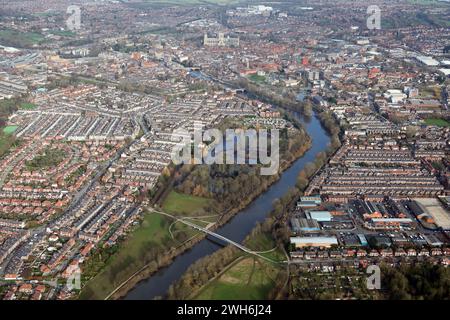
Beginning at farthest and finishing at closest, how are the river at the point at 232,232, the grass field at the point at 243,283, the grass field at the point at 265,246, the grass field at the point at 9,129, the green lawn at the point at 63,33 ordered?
the green lawn at the point at 63,33
the grass field at the point at 9,129
the grass field at the point at 265,246
the river at the point at 232,232
the grass field at the point at 243,283

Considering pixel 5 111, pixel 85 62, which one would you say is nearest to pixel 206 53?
pixel 85 62

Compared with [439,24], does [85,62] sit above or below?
below

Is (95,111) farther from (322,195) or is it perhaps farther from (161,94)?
(322,195)

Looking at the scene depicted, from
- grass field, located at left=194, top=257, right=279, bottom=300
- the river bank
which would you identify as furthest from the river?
grass field, located at left=194, top=257, right=279, bottom=300

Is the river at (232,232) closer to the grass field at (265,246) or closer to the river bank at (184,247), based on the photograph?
the river bank at (184,247)

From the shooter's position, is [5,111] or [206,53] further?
[206,53]

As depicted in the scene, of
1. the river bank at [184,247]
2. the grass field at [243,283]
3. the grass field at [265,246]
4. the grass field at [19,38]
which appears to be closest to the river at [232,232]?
the river bank at [184,247]
